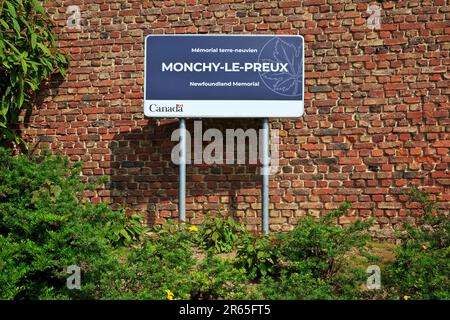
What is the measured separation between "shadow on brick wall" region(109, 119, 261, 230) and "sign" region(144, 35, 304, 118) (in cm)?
50

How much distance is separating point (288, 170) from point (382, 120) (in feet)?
4.10

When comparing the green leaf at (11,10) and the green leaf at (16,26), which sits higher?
the green leaf at (11,10)

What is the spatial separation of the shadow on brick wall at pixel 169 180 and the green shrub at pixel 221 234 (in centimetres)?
56

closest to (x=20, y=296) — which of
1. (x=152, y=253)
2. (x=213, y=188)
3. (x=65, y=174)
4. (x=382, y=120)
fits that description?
(x=152, y=253)

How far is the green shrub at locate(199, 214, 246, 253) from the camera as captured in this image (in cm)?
595


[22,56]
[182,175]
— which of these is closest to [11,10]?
[22,56]

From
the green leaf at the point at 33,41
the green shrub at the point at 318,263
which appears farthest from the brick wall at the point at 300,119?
the green shrub at the point at 318,263

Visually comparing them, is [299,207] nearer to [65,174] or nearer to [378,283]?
[378,283]

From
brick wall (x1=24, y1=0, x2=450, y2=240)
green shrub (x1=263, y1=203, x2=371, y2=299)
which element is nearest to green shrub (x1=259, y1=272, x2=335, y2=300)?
green shrub (x1=263, y1=203, x2=371, y2=299)

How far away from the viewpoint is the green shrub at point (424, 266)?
4457mm

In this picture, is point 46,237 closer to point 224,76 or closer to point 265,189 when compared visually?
point 265,189

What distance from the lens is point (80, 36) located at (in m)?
7.24

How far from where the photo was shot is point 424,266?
15.1 feet

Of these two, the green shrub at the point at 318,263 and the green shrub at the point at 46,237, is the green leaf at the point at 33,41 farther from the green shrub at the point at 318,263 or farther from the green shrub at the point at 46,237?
the green shrub at the point at 318,263
